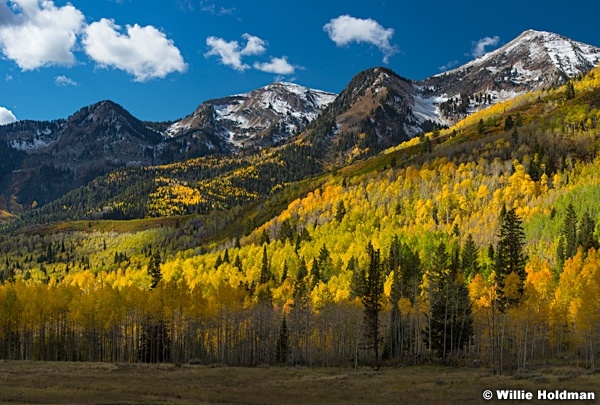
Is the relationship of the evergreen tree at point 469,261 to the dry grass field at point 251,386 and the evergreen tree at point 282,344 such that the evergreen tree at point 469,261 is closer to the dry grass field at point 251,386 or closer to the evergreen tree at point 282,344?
the evergreen tree at point 282,344

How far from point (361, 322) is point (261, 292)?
40740mm

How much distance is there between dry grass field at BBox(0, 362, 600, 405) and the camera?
146ft

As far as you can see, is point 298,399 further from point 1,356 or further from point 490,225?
point 490,225

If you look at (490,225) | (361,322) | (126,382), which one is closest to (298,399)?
(126,382)

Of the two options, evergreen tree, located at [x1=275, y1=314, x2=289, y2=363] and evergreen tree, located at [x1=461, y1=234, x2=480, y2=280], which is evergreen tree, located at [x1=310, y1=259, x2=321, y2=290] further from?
evergreen tree, located at [x1=275, y1=314, x2=289, y2=363]

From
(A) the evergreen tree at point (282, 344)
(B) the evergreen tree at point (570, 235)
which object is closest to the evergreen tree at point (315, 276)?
(A) the evergreen tree at point (282, 344)

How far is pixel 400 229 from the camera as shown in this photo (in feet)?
655

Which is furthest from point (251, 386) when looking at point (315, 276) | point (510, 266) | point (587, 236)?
point (587, 236)

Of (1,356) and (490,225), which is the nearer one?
(1,356)

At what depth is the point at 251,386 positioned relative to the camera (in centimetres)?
5881

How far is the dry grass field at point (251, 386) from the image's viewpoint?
146 ft

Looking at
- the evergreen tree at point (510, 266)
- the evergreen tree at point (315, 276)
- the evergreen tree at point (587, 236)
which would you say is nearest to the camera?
the evergreen tree at point (510, 266)
